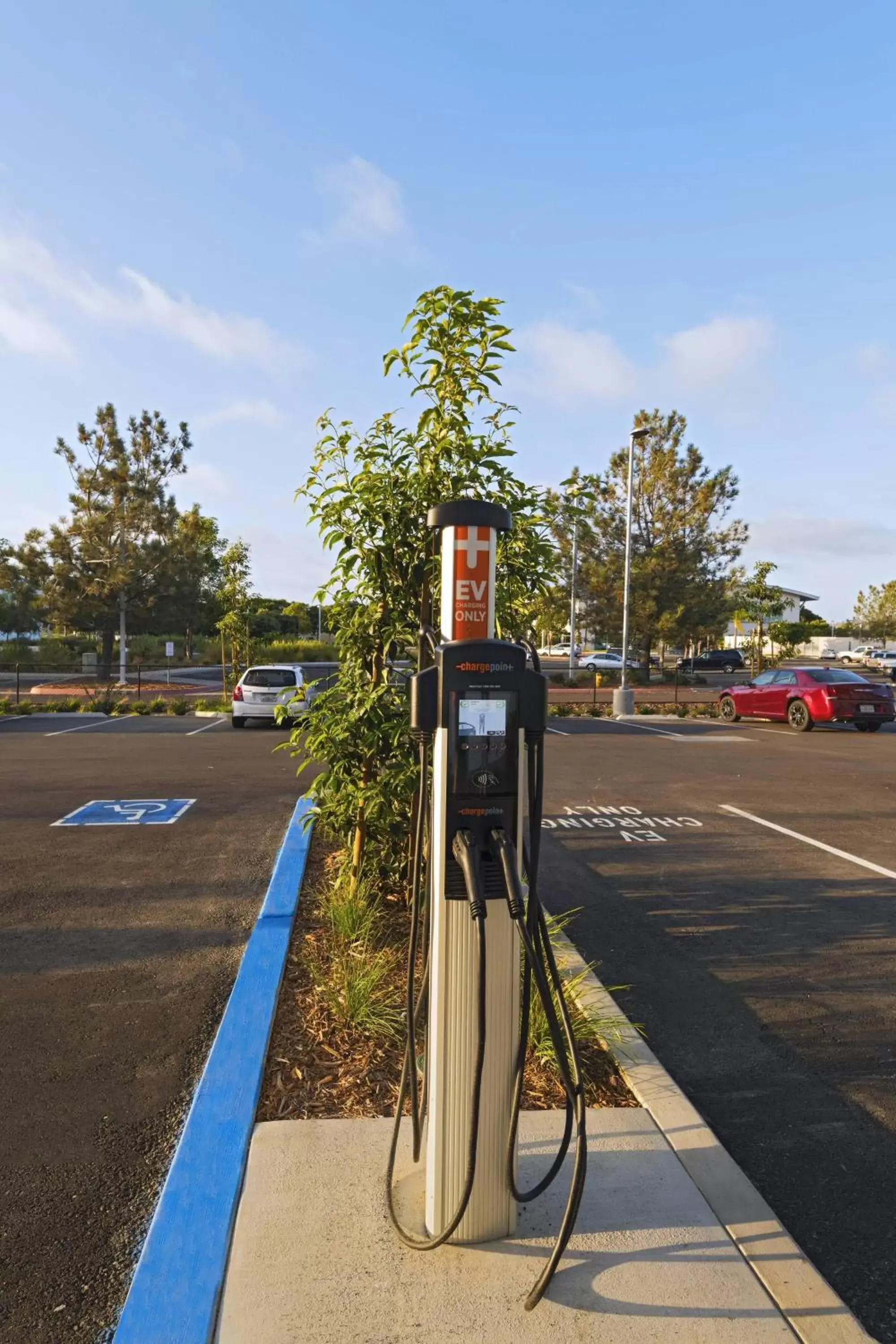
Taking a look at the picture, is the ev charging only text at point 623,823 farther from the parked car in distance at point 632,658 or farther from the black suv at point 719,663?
the black suv at point 719,663

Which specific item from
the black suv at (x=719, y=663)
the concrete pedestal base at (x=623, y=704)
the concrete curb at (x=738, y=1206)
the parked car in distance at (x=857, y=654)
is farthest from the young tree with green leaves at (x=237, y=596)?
the parked car in distance at (x=857, y=654)

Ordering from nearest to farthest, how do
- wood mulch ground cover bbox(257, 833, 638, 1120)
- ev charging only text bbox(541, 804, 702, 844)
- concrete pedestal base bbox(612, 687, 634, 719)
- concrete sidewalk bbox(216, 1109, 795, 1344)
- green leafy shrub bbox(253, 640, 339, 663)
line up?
concrete sidewalk bbox(216, 1109, 795, 1344) → wood mulch ground cover bbox(257, 833, 638, 1120) → ev charging only text bbox(541, 804, 702, 844) → concrete pedestal base bbox(612, 687, 634, 719) → green leafy shrub bbox(253, 640, 339, 663)

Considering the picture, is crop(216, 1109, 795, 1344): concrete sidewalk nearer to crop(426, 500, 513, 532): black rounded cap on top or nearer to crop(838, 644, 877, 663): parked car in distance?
crop(426, 500, 513, 532): black rounded cap on top

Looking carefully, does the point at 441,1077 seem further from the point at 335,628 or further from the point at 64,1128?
the point at 335,628

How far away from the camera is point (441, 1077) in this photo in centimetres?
240

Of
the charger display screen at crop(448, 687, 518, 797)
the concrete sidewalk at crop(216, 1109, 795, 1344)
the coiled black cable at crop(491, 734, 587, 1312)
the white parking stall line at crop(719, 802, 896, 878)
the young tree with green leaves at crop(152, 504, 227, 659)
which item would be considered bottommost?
the white parking stall line at crop(719, 802, 896, 878)

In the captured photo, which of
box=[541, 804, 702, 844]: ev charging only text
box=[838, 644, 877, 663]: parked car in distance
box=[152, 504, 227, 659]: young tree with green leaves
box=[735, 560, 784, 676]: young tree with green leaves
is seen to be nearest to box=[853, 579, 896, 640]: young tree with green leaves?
box=[838, 644, 877, 663]: parked car in distance

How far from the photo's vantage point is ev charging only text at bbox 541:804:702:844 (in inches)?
325

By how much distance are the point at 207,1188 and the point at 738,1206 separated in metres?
1.63

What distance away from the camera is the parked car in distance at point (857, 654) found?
6606cm

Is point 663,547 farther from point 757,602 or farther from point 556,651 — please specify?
point 556,651

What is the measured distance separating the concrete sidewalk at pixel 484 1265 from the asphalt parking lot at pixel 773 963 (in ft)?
1.26

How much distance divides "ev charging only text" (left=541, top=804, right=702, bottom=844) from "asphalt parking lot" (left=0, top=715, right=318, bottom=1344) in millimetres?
2772

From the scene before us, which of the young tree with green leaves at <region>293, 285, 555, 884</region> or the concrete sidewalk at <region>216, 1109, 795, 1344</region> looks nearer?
the concrete sidewalk at <region>216, 1109, 795, 1344</region>
